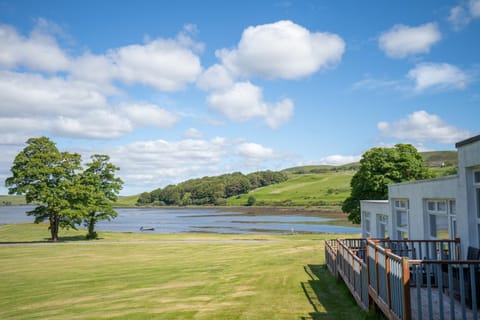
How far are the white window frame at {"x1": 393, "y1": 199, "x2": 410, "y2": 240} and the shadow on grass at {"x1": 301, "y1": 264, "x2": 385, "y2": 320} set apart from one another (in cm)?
359

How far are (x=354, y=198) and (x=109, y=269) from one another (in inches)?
904

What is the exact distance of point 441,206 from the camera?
13133 millimetres

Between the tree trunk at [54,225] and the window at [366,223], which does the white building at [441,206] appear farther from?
the tree trunk at [54,225]

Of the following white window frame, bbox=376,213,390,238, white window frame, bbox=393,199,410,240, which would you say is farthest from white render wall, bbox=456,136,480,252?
white window frame, bbox=376,213,390,238

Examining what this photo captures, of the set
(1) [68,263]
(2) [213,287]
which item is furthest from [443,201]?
(1) [68,263]

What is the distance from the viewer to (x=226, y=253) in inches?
1088

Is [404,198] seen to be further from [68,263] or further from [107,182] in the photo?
[107,182]

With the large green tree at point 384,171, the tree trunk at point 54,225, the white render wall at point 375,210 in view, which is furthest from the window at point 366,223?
the tree trunk at point 54,225

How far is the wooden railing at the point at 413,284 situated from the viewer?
19.9ft

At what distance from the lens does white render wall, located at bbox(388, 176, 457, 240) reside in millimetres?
11969

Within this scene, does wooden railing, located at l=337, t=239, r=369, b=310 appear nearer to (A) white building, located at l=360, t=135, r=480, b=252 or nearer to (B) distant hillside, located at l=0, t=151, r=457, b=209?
(A) white building, located at l=360, t=135, r=480, b=252

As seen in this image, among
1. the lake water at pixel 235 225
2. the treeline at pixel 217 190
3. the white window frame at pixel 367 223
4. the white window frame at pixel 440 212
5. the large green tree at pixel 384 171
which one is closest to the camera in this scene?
the white window frame at pixel 440 212

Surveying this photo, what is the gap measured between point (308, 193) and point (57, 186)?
107m

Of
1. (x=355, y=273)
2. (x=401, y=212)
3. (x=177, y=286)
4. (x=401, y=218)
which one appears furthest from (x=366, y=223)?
(x=355, y=273)
